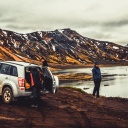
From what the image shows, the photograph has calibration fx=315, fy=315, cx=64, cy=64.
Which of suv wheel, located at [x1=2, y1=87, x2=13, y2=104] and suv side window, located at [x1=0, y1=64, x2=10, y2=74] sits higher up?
suv side window, located at [x1=0, y1=64, x2=10, y2=74]

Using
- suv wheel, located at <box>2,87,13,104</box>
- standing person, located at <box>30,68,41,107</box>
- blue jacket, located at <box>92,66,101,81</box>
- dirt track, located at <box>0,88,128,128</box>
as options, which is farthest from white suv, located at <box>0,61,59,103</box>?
blue jacket, located at <box>92,66,101,81</box>

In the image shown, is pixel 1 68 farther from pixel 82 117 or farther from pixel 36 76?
pixel 82 117

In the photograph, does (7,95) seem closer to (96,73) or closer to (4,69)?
(4,69)

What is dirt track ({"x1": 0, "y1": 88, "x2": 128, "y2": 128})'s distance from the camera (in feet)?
34.8

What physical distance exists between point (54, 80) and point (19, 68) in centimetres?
211

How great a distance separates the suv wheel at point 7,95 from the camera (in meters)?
13.7

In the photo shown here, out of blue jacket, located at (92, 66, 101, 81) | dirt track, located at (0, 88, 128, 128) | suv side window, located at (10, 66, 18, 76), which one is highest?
suv side window, located at (10, 66, 18, 76)

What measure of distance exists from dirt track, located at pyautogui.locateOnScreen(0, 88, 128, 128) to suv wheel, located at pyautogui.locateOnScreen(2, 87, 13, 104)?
0.25 m

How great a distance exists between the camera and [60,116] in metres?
12.2

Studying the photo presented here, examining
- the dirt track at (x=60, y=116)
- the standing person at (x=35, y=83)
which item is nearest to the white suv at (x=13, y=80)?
the standing person at (x=35, y=83)

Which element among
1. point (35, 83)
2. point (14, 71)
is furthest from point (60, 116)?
point (14, 71)

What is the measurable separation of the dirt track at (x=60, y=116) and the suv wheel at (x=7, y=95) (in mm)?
249

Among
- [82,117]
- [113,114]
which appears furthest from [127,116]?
[82,117]

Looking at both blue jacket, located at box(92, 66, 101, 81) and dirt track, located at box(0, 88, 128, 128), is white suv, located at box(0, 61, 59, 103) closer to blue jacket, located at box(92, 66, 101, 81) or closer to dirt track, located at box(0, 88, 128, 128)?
dirt track, located at box(0, 88, 128, 128)
